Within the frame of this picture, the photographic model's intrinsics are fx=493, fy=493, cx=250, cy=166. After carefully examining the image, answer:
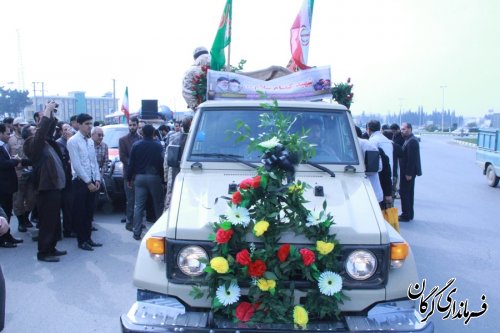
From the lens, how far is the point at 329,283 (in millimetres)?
3273

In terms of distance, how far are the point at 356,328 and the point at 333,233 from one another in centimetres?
64

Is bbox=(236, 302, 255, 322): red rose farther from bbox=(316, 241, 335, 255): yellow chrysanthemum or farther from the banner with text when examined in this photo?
the banner with text

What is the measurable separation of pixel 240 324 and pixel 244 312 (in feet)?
0.26

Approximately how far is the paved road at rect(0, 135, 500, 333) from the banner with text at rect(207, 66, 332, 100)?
255cm

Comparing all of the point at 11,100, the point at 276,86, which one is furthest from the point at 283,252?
the point at 11,100

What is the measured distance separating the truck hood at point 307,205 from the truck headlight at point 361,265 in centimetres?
10

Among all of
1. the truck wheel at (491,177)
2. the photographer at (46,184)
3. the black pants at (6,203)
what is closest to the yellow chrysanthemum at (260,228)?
the photographer at (46,184)

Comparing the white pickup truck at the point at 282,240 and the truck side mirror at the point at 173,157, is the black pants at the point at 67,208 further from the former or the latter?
the white pickup truck at the point at 282,240

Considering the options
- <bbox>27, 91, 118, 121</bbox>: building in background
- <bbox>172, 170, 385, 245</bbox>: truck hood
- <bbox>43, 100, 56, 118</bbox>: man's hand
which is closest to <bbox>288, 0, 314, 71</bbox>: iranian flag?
<bbox>172, 170, 385, 245</bbox>: truck hood

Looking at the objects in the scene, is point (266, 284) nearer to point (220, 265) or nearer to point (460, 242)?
point (220, 265)

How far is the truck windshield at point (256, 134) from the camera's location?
4543 mm

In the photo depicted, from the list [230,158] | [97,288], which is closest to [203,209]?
[230,158]

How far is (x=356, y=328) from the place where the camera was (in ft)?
10.6

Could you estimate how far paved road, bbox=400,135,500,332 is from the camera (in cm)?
564
